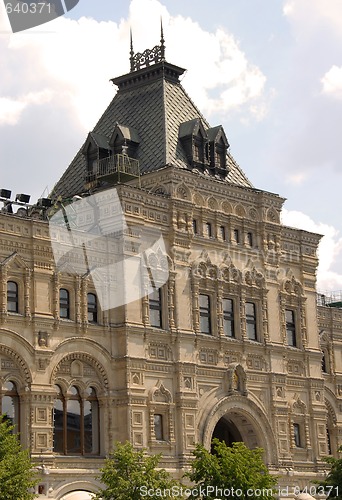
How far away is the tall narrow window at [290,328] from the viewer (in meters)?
62.0

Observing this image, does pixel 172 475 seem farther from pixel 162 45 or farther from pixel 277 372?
pixel 162 45

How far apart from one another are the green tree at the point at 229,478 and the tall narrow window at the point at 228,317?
34.5 ft

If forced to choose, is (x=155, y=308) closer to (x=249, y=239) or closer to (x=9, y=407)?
(x=249, y=239)

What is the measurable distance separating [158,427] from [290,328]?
1245cm

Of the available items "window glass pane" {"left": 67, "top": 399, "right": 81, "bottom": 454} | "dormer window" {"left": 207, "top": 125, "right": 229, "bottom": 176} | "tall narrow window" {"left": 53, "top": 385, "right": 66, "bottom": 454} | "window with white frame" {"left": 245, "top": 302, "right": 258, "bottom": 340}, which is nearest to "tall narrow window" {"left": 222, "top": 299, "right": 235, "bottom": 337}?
"window with white frame" {"left": 245, "top": 302, "right": 258, "bottom": 340}

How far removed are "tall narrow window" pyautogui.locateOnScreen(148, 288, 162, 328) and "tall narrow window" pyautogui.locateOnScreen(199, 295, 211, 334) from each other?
2804mm

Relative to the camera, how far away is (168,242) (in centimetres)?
5584

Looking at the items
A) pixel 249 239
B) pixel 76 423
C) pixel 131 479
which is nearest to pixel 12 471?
pixel 131 479

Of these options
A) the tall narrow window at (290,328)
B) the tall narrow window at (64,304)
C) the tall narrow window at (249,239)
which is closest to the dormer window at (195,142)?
the tall narrow window at (249,239)

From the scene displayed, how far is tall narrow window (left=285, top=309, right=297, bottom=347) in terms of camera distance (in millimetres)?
62031

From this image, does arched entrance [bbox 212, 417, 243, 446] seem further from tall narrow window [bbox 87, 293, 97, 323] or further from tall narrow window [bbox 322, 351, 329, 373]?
tall narrow window [bbox 87, 293, 97, 323]

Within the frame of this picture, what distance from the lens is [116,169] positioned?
57969 millimetres

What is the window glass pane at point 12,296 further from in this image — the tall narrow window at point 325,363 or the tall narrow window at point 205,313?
the tall narrow window at point 325,363

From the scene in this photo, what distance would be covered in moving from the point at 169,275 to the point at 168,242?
6.13 ft
